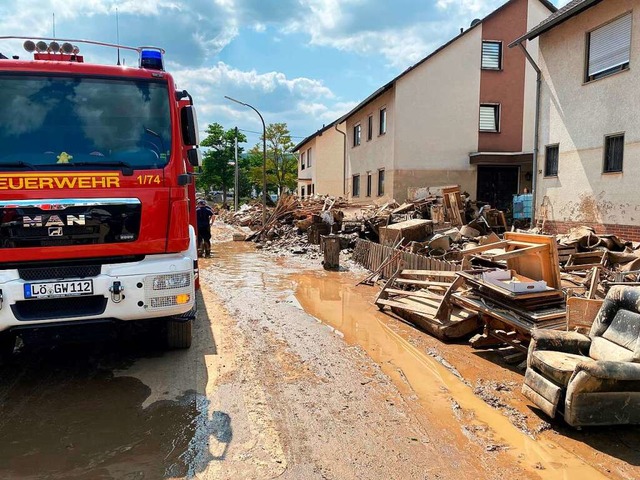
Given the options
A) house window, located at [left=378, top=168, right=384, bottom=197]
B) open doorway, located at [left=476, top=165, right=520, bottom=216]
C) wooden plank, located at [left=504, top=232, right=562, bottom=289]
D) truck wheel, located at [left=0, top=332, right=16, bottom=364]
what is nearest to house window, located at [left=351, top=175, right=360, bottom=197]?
house window, located at [left=378, top=168, right=384, bottom=197]

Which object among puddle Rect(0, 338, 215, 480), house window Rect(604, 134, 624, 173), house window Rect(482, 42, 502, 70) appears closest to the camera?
puddle Rect(0, 338, 215, 480)

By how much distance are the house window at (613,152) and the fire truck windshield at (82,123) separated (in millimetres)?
12075

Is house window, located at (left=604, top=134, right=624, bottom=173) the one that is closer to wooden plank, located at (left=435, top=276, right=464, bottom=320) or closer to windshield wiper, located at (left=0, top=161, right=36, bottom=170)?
wooden plank, located at (left=435, top=276, right=464, bottom=320)

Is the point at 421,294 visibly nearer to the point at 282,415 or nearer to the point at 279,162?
the point at 282,415

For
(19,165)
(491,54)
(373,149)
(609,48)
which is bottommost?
(19,165)

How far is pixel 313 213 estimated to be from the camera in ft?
66.6

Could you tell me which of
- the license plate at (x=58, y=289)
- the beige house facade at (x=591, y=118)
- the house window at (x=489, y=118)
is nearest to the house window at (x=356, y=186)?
the house window at (x=489, y=118)

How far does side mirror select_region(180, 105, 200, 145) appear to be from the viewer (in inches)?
202

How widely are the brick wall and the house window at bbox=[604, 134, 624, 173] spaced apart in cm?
150

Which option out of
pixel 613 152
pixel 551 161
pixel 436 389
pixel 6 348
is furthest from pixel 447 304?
pixel 551 161

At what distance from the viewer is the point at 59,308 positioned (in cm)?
457

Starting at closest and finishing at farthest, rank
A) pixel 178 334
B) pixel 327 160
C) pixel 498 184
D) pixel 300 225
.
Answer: pixel 178 334 → pixel 300 225 → pixel 498 184 → pixel 327 160

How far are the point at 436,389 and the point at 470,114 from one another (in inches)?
738

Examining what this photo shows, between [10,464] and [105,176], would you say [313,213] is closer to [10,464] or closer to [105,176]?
[105,176]
